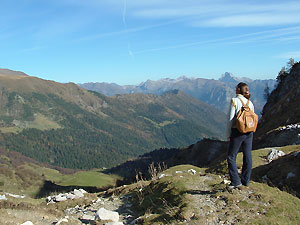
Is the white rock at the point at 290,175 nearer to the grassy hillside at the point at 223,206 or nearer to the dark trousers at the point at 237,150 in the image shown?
the grassy hillside at the point at 223,206

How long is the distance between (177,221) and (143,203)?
17.4 ft

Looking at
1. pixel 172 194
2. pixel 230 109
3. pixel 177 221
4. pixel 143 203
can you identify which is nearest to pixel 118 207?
pixel 143 203

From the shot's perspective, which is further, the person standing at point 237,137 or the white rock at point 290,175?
the white rock at point 290,175

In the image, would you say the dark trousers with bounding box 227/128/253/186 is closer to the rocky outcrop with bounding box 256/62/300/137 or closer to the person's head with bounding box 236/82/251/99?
the person's head with bounding box 236/82/251/99

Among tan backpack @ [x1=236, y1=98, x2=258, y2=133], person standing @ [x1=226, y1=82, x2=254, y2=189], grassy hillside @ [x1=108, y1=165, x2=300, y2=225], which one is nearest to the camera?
grassy hillside @ [x1=108, y1=165, x2=300, y2=225]

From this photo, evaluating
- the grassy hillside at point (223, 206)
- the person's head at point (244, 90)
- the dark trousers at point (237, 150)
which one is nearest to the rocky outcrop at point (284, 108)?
the grassy hillside at point (223, 206)

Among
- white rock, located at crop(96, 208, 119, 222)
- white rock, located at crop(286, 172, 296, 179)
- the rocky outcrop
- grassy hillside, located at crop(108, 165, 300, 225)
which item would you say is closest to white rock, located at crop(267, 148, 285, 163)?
white rock, located at crop(286, 172, 296, 179)

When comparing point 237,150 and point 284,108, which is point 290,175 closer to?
point 237,150

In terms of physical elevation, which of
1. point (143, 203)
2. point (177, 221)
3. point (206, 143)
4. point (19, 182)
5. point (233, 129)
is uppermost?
point (233, 129)

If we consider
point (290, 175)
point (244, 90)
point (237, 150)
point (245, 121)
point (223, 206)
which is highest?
point (244, 90)

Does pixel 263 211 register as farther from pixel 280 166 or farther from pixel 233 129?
pixel 280 166

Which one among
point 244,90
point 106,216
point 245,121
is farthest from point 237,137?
point 106,216

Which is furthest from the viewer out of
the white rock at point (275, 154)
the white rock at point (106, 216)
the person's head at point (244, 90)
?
the white rock at point (275, 154)

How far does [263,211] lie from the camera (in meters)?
10.1
